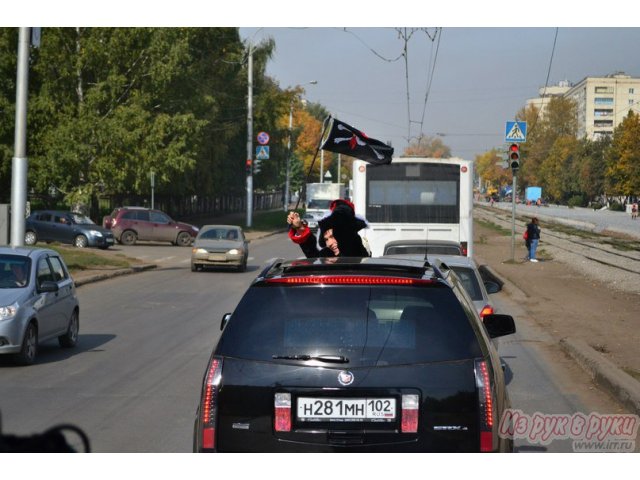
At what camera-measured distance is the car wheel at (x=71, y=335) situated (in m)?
14.1

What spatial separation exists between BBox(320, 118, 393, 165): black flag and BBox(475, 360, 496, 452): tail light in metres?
4.63

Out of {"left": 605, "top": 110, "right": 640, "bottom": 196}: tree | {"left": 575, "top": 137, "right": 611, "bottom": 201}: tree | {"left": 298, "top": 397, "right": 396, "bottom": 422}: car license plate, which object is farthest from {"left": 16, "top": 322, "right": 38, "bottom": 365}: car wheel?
{"left": 575, "top": 137, "right": 611, "bottom": 201}: tree

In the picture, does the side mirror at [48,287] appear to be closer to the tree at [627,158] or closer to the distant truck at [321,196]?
the distant truck at [321,196]

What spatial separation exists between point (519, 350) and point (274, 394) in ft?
32.6

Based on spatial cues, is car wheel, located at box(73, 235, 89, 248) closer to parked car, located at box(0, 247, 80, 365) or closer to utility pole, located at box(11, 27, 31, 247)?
utility pole, located at box(11, 27, 31, 247)

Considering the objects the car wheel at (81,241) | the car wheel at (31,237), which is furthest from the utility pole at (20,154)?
the car wheel at (31,237)

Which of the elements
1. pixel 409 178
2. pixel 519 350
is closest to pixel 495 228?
pixel 409 178

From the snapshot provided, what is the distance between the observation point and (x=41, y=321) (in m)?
12.8

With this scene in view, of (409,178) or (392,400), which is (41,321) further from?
(409,178)

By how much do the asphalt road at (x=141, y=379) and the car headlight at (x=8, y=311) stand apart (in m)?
0.65

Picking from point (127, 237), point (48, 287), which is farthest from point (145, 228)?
→ point (48, 287)

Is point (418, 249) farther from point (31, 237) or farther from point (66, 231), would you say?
point (31, 237)

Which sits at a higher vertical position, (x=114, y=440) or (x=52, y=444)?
(x=52, y=444)

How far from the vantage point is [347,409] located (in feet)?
15.7
